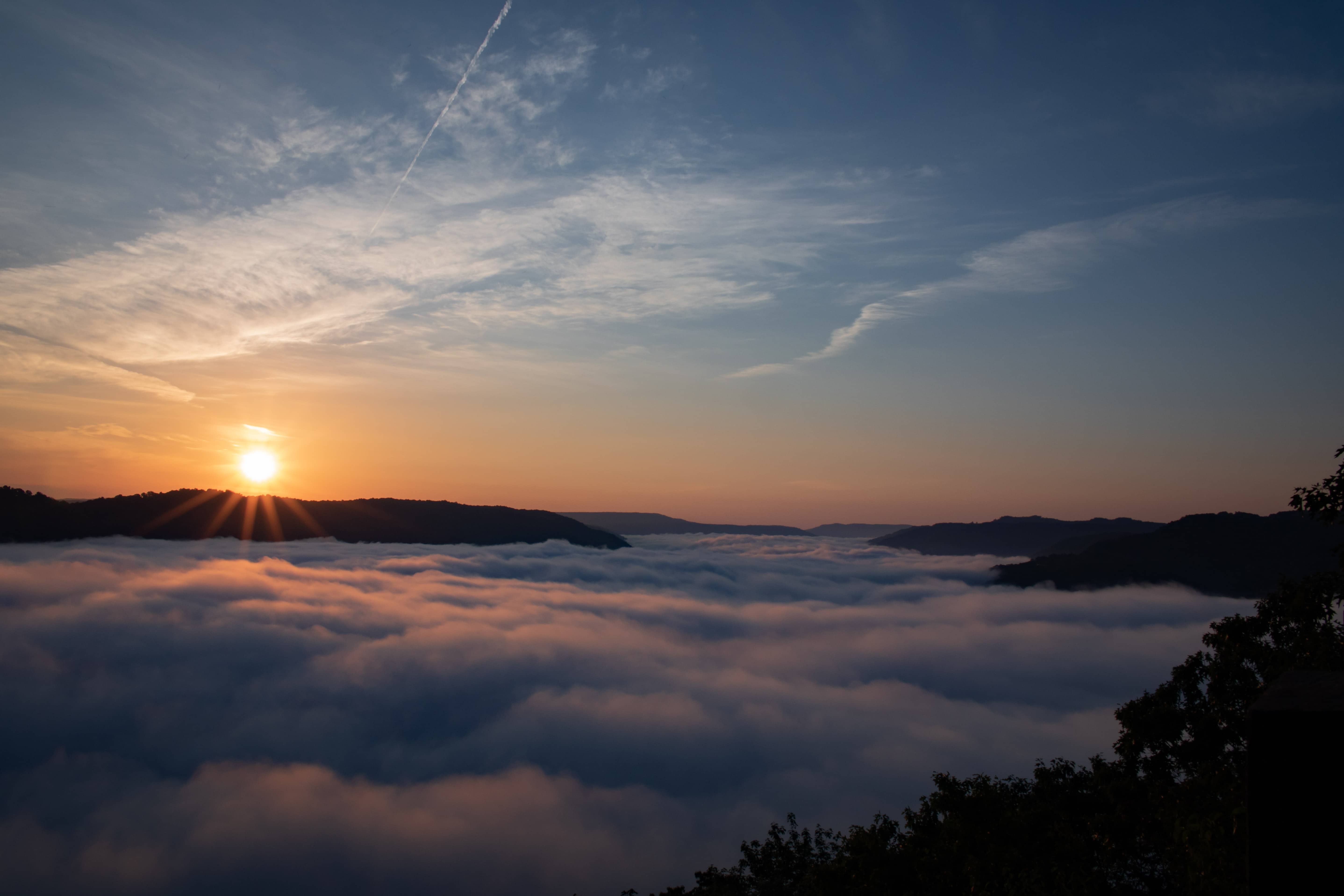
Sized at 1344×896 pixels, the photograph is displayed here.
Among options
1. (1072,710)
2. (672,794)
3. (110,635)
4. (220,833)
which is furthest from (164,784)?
(1072,710)

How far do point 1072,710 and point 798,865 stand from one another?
7649 inches

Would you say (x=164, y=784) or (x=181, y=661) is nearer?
(x=164, y=784)

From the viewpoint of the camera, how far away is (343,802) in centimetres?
15288

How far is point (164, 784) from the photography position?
14862 cm

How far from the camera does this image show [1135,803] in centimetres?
2131

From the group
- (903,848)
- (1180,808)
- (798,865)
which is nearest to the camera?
(1180,808)

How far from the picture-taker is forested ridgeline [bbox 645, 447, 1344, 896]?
1717cm

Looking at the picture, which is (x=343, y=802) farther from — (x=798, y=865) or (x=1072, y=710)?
(x=1072, y=710)

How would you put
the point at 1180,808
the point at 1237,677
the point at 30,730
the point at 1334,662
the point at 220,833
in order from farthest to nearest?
1. the point at 30,730
2. the point at 220,833
3. the point at 1237,677
4. the point at 1180,808
5. the point at 1334,662

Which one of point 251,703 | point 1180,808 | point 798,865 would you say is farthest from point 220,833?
point 1180,808

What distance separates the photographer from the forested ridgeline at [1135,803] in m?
17.2

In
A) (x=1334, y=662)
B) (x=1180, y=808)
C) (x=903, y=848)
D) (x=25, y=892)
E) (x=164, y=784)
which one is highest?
(x=1334, y=662)

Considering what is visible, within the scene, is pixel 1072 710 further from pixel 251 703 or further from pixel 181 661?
pixel 181 661

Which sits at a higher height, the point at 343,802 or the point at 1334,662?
the point at 1334,662
